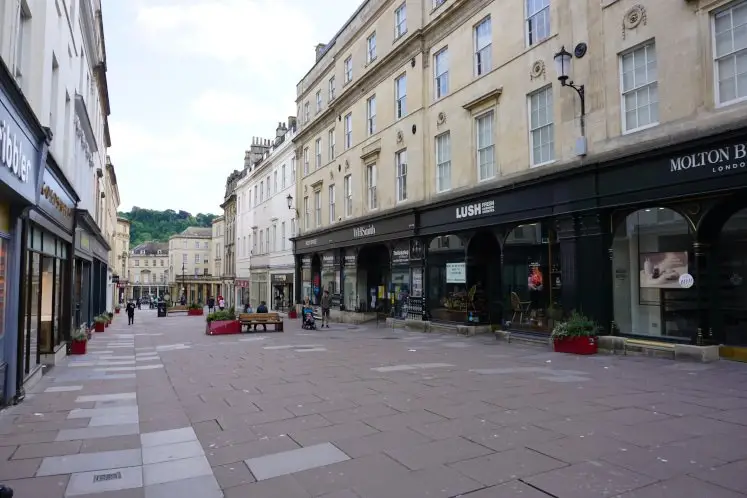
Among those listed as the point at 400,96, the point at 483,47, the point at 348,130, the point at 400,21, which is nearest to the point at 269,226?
the point at 348,130

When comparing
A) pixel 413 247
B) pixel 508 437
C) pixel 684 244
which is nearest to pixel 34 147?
pixel 508 437

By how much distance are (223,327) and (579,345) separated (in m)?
13.6

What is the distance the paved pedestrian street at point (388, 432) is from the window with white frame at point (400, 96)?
44.3 feet

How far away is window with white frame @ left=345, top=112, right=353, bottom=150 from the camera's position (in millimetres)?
26156

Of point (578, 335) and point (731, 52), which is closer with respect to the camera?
point (731, 52)

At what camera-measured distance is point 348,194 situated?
2661 cm

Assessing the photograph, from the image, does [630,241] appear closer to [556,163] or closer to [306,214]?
[556,163]

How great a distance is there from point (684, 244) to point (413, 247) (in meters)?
10.6

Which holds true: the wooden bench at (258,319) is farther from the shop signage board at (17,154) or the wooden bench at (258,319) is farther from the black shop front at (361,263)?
the shop signage board at (17,154)

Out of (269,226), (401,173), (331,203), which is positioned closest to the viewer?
(401,173)

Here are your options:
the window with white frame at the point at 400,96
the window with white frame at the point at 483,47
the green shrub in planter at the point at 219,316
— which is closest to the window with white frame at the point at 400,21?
the window with white frame at the point at 400,96

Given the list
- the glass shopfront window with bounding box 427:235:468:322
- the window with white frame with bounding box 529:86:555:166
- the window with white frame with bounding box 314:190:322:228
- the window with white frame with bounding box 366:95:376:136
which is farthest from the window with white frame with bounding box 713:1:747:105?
the window with white frame with bounding box 314:190:322:228

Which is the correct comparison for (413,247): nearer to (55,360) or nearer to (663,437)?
(55,360)

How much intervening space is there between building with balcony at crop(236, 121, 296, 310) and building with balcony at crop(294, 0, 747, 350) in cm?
1208
